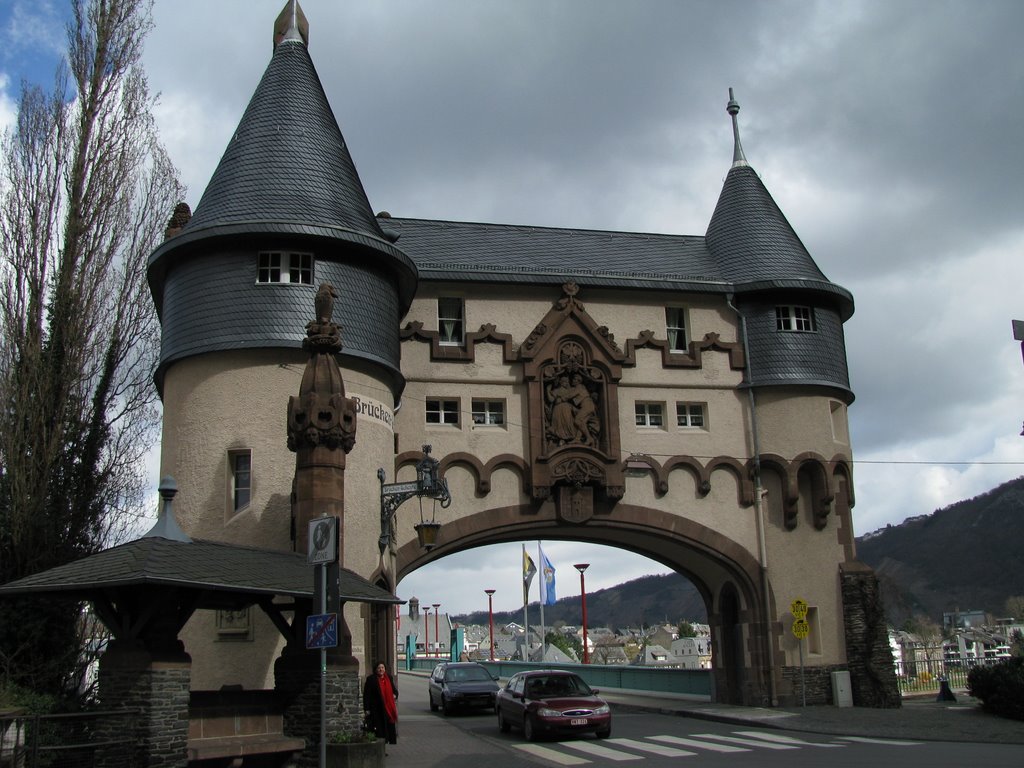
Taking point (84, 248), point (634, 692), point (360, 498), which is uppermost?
point (84, 248)

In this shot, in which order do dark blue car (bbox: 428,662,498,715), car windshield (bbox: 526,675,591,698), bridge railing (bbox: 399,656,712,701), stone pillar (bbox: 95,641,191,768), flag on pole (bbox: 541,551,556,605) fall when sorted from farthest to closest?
flag on pole (bbox: 541,551,556,605) < bridge railing (bbox: 399,656,712,701) < dark blue car (bbox: 428,662,498,715) < car windshield (bbox: 526,675,591,698) < stone pillar (bbox: 95,641,191,768)

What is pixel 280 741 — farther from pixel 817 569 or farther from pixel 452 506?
pixel 817 569

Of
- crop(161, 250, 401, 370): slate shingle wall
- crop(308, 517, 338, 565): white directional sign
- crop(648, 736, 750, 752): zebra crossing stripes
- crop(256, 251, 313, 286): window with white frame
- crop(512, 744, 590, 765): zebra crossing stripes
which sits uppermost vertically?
crop(256, 251, 313, 286): window with white frame

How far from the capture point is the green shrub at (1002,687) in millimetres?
22692

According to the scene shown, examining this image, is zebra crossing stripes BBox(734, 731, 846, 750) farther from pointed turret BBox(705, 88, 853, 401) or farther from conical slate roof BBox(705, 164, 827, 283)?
conical slate roof BBox(705, 164, 827, 283)

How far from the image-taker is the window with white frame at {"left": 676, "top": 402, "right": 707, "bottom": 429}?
2936 centimetres

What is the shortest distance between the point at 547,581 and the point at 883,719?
27.6m

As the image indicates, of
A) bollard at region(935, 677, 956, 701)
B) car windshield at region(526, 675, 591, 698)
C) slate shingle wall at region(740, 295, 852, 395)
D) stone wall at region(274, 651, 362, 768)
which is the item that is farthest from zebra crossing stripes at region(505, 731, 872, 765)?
slate shingle wall at region(740, 295, 852, 395)

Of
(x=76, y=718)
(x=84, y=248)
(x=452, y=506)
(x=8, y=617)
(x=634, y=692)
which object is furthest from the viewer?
(x=634, y=692)

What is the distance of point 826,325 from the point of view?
30250 mm

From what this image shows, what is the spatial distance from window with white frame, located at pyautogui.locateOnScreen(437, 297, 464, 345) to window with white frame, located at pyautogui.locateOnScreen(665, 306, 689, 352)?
5.73 m

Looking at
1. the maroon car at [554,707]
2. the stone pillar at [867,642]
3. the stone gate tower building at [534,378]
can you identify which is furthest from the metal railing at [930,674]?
the maroon car at [554,707]

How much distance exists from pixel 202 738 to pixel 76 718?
1762 mm

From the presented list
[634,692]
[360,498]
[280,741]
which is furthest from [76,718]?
[634,692]
